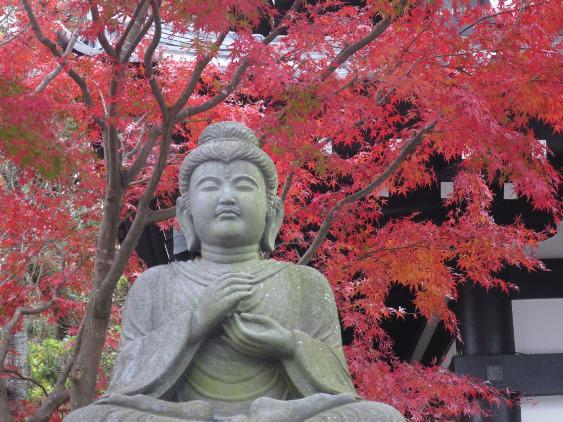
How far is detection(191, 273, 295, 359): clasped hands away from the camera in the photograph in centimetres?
385

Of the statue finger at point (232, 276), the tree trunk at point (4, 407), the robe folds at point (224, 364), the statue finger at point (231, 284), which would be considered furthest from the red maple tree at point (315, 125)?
the statue finger at point (231, 284)

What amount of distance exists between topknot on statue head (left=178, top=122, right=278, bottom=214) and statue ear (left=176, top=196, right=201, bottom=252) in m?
0.03

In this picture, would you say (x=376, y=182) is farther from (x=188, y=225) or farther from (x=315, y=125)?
(x=188, y=225)

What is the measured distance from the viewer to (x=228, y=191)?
422 cm

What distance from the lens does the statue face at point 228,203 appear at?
4.20 metres

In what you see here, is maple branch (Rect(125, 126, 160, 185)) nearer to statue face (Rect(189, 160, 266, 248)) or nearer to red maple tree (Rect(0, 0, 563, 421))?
red maple tree (Rect(0, 0, 563, 421))

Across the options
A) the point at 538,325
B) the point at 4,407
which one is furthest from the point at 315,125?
the point at 538,325

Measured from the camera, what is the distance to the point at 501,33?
20.0 ft

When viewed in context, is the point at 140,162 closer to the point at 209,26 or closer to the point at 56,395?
the point at 209,26

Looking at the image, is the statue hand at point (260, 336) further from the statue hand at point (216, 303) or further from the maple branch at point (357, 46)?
the maple branch at point (357, 46)

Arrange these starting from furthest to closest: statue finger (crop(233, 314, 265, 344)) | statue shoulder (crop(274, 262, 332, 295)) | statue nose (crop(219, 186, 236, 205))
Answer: statue shoulder (crop(274, 262, 332, 295)) → statue nose (crop(219, 186, 236, 205)) → statue finger (crop(233, 314, 265, 344))

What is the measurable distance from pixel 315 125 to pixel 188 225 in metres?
1.88

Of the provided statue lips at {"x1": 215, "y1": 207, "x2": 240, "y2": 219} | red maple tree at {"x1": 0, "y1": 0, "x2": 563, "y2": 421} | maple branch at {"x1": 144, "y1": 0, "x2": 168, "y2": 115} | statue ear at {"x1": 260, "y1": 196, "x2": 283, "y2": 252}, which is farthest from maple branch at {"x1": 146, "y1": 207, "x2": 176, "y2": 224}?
statue lips at {"x1": 215, "y1": 207, "x2": 240, "y2": 219}

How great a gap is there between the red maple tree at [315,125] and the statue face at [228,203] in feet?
3.75
